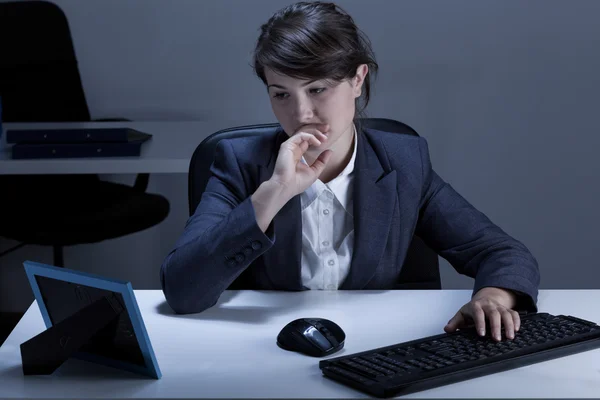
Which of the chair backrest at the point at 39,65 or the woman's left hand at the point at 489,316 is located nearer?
the woman's left hand at the point at 489,316

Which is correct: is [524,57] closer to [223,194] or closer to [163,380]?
[223,194]

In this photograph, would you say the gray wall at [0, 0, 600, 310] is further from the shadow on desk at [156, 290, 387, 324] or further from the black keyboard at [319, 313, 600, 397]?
the black keyboard at [319, 313, 600, 397]

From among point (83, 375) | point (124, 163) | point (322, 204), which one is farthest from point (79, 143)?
point (83, 375)

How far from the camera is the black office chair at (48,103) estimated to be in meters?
2.98

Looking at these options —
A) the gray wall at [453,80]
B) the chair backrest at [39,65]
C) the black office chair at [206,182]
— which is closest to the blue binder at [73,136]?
the chair backrest at [39,65]

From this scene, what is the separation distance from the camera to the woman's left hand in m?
1.35

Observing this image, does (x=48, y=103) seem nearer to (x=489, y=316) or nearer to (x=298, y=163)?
(x=298, y=163)

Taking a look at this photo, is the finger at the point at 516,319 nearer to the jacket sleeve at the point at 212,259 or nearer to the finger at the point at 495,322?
the finger at the point at 495,322

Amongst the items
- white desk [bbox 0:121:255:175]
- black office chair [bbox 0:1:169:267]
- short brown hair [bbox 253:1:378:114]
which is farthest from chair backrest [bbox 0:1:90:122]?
short brown hair [bbox 253:1:378:114]

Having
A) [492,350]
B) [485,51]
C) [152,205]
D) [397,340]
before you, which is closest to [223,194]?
[397,340]

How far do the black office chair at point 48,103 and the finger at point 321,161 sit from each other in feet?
4.41

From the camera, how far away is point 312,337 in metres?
1.33

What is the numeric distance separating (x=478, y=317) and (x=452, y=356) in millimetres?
145

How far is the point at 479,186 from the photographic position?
342cm
